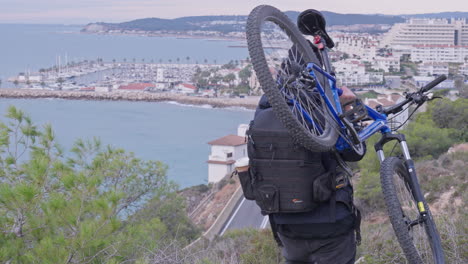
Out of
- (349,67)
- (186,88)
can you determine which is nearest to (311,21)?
(349,67)

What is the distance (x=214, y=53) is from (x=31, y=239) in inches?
4195

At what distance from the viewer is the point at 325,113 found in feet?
7.29

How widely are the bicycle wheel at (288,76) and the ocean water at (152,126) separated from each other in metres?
23.8

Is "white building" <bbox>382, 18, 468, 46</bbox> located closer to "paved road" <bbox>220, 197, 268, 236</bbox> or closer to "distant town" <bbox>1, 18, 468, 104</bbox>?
"distant town" <bbox>1, 18, 468, 104</bbox>

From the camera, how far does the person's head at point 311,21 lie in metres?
2.53

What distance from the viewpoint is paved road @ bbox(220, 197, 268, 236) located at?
1230 cm

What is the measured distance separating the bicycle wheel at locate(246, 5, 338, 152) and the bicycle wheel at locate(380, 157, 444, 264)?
→ 0.30m

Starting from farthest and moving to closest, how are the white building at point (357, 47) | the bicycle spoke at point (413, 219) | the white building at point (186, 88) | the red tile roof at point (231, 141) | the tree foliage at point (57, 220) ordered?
the white building at point (357, 47) < the white building at point (186, 88) < the red tile roof at point (231, 141) < the tree foliage at point (57, 220) < the bicycle spoke at point (413, 219)

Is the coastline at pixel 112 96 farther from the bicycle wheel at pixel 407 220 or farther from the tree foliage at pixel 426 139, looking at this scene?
the bicycle wheel at pixel 407 220

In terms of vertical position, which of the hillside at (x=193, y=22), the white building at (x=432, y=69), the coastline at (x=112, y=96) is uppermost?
the hillside at (x=193, y=22)

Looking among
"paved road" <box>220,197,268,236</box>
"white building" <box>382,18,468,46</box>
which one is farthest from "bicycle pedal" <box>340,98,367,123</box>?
"white building" <box>382,18,468,46</box>

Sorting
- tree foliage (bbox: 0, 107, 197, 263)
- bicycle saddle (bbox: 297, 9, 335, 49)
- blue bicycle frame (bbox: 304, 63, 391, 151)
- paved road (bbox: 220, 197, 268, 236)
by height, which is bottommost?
paved road (bbox: 220, 197, 268, 236)

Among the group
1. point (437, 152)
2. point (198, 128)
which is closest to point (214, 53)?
point (198, 128)

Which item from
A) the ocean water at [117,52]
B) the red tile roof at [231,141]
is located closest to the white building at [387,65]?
the ocean water at [117,52]
